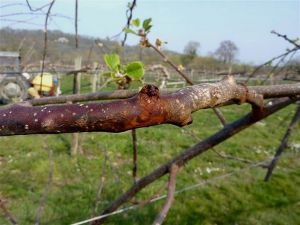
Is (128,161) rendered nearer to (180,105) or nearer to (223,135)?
(223,135)

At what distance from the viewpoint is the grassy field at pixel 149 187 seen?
3824 millimetres

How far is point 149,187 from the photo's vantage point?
4.55 m

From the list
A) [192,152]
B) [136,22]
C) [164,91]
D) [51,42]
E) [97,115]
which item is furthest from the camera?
[51,42]

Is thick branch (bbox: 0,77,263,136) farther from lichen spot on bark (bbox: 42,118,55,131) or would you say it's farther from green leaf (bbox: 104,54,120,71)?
green leaf (bbox: 104,54,120,71)

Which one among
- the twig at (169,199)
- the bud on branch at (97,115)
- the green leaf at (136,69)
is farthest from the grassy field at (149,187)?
the bud on branch at (97,115)

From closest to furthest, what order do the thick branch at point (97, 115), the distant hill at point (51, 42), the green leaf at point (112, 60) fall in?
the thick branch at point (97, 115) → the green leaf at point (112, 60) → the distant hill at point (51, 42)

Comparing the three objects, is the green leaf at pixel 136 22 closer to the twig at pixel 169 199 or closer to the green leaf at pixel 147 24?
the green leaf at pixel 147 24

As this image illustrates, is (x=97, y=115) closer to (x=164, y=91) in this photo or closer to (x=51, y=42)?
(x=164, y=91)

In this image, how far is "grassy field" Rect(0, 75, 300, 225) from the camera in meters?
3.82

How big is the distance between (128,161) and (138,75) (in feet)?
16.2

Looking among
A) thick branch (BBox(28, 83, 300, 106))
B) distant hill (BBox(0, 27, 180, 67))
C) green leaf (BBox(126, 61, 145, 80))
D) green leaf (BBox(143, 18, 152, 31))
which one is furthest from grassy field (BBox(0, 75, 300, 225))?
green leaf (BBox(126, 61, 145, 80))

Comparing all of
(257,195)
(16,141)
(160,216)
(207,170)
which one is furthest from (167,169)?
(16,141)

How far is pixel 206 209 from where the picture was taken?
13.3ft

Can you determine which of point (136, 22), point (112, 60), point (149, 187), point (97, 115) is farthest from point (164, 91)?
point (149, 187)
